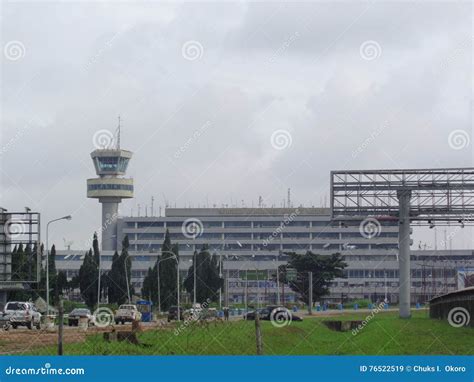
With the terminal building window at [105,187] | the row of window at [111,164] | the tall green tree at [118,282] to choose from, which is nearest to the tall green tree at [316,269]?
the tall green tree at [118,282]

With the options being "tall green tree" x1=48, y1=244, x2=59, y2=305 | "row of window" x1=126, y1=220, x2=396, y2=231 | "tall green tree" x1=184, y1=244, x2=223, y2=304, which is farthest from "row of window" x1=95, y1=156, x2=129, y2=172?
"tall green tree" x1=48, y1=244, x2=59, y2=305

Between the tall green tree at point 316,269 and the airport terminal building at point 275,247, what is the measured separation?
924 inches

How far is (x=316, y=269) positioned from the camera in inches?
4375

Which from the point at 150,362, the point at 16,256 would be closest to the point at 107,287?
the point at 16,256

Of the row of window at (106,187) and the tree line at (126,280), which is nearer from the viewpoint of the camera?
the tree line at (126,280)

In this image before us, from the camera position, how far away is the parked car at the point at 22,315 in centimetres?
4656

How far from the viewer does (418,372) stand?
17734 millimetres

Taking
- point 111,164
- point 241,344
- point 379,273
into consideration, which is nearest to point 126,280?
point 379,273

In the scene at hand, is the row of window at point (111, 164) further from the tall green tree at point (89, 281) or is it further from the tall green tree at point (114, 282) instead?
the tall green tree at point (89, 281)

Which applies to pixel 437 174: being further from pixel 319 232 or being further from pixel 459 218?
pixel 319 232

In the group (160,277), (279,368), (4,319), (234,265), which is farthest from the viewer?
(234,265)

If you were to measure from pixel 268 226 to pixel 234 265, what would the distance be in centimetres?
1117

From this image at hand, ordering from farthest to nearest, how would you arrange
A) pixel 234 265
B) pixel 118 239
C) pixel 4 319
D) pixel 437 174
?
pixel 118 239, pixel 234 265, pixel 437 174, pixel 4 319

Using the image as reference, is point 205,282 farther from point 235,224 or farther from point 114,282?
point 235,224
